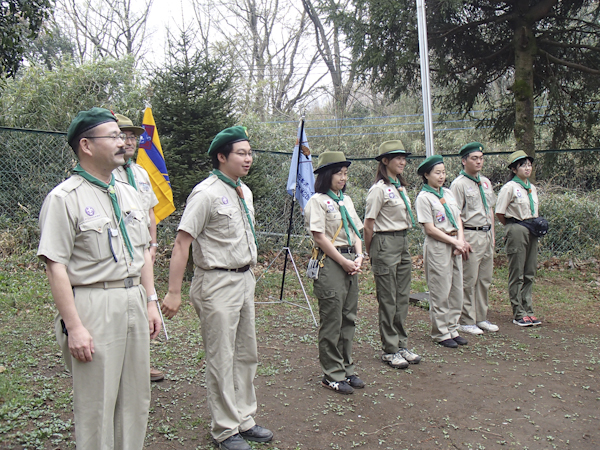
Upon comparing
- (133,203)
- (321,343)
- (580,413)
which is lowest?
(580,413)

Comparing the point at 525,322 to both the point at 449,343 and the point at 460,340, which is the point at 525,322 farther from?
the point at 449,343

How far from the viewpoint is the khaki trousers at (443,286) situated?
17.6ft

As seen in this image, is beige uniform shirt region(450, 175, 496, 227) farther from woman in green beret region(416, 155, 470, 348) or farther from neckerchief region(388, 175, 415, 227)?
neckerchief region(388, 175, 415, 227)

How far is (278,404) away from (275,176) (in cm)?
538

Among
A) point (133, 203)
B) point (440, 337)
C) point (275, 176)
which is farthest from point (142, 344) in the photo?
point (275, 176)

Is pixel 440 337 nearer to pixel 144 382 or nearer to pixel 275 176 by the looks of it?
pixel 144 382

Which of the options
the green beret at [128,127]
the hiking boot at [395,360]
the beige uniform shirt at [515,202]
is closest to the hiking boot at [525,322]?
the beige uniform shirt at [515,202]

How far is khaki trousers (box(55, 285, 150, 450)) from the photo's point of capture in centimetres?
239

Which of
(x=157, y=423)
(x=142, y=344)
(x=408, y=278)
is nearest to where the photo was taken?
(x=142, y=344)

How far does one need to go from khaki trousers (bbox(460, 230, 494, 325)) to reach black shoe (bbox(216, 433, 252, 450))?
11.5 ft

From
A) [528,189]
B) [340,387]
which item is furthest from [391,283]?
[528,189]

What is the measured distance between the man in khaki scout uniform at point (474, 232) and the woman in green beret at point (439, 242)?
437mm

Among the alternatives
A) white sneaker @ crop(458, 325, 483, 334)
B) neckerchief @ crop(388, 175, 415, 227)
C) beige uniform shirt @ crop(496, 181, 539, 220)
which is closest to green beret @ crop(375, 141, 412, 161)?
neckerchief @ crop(388, 175, 415, 227)

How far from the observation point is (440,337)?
214 inches
